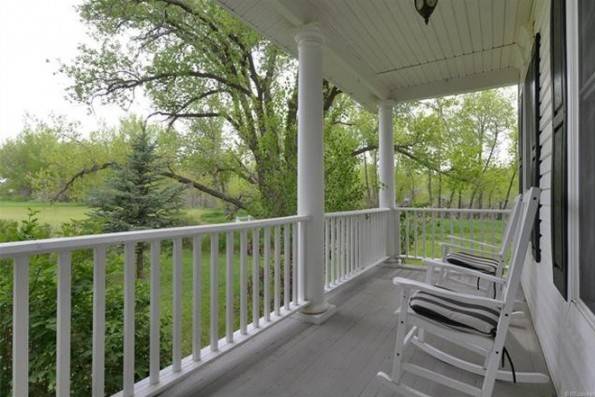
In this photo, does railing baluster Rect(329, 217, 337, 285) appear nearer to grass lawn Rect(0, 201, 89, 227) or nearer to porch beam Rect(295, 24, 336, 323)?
porch beam Rect(295, 24, 336, 323)

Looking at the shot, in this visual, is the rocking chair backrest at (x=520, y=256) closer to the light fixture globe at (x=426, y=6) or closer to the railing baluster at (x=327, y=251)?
the light fixture globe at (x=426, y=6)

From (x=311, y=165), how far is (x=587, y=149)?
1954mm

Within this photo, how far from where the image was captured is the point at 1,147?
209 inches

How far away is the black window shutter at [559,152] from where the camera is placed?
157cm

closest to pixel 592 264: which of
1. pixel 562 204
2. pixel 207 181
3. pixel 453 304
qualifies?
pixel 562 204

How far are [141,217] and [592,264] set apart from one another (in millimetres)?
6454

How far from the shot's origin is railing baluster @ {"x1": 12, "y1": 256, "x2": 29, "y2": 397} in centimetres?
122

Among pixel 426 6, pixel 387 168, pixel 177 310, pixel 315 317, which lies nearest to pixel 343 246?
pixel 315 317

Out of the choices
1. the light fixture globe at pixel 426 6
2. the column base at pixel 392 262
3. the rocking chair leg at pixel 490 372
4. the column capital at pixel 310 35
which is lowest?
the column base at pixel 392 262

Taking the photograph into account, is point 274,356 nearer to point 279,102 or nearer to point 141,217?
point 141,217

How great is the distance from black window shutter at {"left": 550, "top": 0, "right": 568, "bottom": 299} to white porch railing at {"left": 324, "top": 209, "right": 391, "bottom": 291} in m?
1.92

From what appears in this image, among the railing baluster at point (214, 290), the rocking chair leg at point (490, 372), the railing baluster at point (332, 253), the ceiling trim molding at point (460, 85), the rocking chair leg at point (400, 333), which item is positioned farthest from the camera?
the ceiling trim molding at point (460, 85)

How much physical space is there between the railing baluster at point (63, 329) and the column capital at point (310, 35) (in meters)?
2.48

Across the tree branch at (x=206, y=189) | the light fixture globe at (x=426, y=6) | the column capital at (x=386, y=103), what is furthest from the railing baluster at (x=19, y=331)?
the tree branch at (x=206, y=189)
